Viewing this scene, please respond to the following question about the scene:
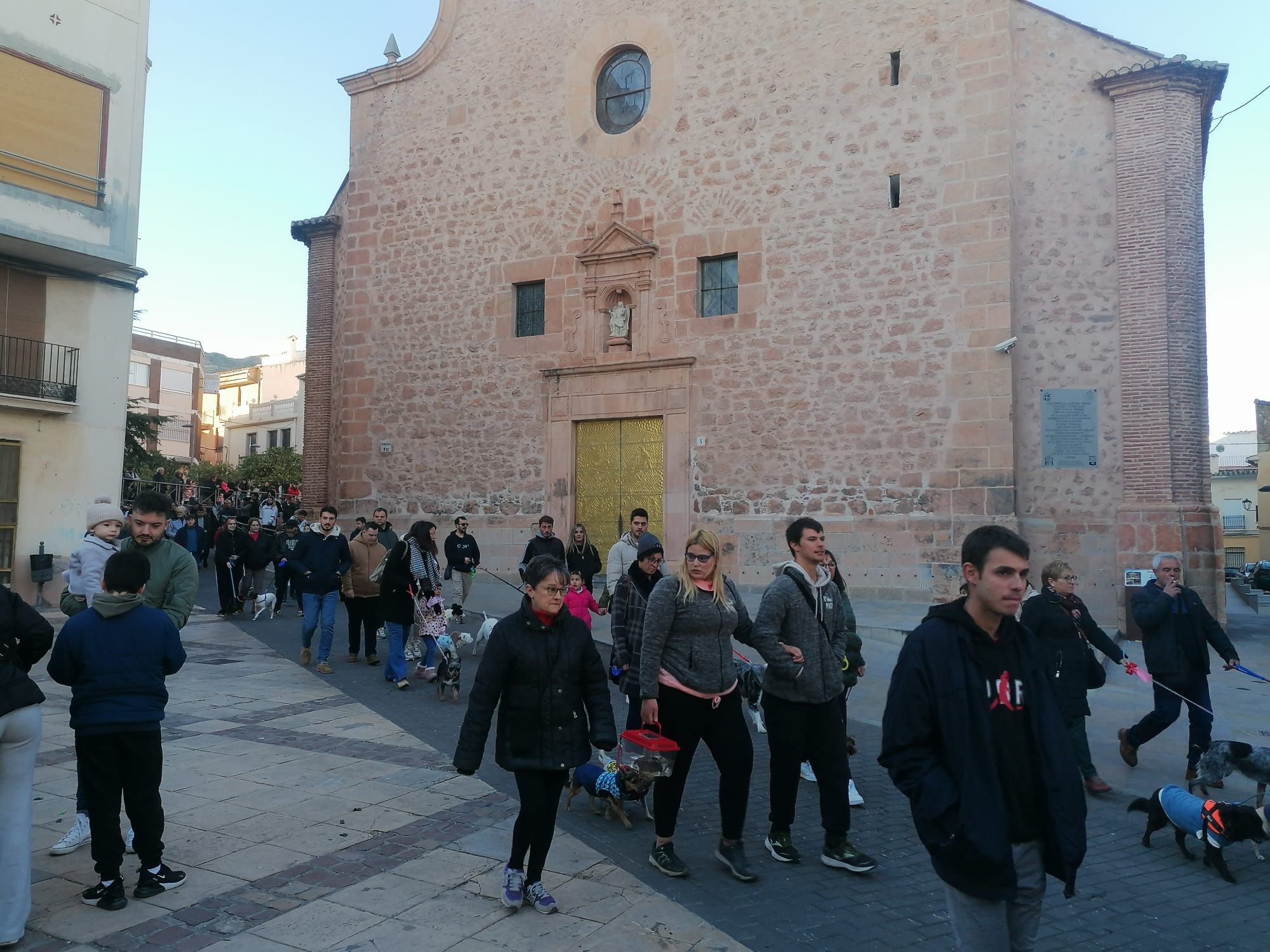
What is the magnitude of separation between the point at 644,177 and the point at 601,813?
13.5m

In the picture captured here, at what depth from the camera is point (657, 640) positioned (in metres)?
5.04

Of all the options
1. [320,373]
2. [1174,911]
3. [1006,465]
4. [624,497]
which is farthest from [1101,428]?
[320,373]

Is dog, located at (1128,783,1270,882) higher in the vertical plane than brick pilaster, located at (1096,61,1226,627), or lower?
lower

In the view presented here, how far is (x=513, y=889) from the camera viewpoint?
4.36 meters

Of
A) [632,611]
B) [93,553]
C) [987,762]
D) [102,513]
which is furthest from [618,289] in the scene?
[987,762]

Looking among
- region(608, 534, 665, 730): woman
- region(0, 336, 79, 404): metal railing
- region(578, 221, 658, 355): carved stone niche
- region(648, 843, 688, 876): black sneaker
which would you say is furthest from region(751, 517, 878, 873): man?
region(0, 336, 79, 404): metal railing

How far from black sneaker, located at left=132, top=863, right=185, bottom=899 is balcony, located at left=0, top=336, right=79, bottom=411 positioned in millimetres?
13234

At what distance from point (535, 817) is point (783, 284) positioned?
42.3 feet

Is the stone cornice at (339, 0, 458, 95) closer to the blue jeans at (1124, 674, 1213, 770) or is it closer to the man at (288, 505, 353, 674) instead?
the man at (288, 505, 353, 674)

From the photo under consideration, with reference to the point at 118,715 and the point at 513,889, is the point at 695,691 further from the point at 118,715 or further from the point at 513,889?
the point at 118,715

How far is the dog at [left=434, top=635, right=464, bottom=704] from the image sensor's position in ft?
30.6

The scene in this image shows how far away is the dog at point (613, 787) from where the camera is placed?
525 centimetres

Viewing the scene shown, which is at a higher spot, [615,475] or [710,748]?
[615,475]

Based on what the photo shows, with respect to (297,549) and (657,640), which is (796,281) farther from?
(657,640)
